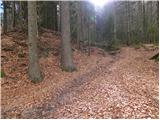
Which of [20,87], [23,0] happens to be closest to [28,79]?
[20,87]

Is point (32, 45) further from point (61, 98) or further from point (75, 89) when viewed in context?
point (61, 98)

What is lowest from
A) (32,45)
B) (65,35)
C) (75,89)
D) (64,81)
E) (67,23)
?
(75,89)

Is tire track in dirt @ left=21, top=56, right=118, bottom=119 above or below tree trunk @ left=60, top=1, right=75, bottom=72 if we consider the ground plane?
below

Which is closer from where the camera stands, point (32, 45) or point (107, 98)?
point (107, 98)

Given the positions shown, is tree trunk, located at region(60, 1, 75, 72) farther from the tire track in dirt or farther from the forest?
the tire track in dirt

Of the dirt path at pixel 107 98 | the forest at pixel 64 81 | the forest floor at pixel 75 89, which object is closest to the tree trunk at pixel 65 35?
A: the forest at pixel 64 81

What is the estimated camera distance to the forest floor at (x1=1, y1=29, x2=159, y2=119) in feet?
31.6

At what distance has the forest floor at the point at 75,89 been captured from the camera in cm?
964

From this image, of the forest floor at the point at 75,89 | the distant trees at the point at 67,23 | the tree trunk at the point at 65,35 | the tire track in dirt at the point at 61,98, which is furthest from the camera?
the tree trunk at the point at 65,35

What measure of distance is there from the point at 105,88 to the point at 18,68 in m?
5.31

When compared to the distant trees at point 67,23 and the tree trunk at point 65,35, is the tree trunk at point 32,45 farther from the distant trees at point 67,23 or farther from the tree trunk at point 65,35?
the tree trunk at point 65,35

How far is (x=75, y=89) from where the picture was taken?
12555 millimetres

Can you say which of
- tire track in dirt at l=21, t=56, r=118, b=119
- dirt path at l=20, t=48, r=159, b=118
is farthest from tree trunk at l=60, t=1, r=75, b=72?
dirt path at l=20, t=48, r=159, b=118

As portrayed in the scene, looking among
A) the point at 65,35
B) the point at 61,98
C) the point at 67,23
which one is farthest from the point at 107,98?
the point at 67,23
